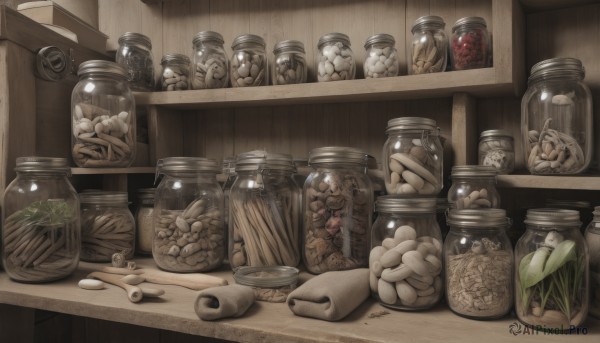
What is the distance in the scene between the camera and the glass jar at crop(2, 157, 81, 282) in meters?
0.96

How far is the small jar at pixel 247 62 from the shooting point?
1.22 metres

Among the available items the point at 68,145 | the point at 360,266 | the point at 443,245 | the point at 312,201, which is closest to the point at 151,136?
the point at 68,145

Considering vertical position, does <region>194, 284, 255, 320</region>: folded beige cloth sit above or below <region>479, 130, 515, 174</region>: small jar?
below

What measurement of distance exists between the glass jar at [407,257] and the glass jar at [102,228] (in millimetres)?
649

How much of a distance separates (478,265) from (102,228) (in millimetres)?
864

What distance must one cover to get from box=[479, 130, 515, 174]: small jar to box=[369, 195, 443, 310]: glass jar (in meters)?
0.27

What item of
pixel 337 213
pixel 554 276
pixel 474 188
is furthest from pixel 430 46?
pixel 554 276

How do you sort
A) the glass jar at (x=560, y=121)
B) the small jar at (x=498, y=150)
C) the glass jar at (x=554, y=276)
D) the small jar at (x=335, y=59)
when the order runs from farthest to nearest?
1. the small jar at (x=335, y=59)
2. the small jar at (x=498, y=150)
3. the glass jar at (x=560, y=121)
4. the glass jar at (x=554, y=276)

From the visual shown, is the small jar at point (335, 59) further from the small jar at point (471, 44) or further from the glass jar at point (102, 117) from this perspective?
the glass jar at point (102, 117)

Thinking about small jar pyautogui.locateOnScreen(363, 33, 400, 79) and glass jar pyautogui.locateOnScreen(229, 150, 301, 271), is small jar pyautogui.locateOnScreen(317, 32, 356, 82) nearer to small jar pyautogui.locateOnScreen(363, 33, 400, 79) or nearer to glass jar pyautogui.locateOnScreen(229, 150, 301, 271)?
small jar pyautogui.locateOnScreen(363, 33, 400, 79)

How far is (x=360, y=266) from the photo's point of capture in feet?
3.19

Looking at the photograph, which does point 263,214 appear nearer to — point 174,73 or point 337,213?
point 337,213

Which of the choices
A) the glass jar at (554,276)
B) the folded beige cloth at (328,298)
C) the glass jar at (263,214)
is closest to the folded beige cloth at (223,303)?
the folded beige cloth at (328,298)

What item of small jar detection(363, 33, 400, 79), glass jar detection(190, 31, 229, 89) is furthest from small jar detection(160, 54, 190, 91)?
small jar detection(363, 33, 400, 79)
